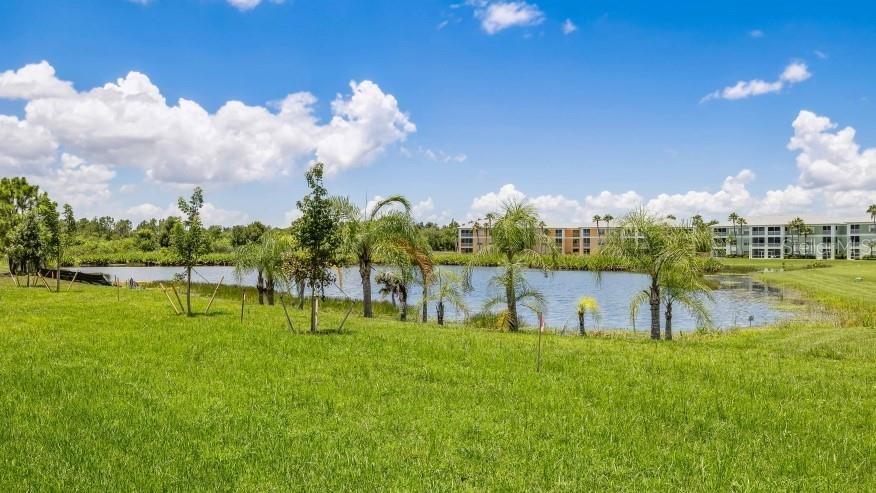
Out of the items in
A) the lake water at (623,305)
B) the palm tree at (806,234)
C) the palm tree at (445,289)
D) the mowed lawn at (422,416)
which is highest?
the palm tree at (806,234)

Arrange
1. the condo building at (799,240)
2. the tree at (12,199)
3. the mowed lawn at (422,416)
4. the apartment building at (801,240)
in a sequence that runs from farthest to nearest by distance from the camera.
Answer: the apartment building at (801,240), the condo building at (799,240), the tree at (12,199), the mowed lawn at (422,416)

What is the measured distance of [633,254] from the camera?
73.2 feet

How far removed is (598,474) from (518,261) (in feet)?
53.7

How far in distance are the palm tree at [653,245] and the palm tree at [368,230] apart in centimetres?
994

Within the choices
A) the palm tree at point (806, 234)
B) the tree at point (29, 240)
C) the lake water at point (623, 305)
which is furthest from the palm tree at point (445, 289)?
the palm tree at point (806, 234)

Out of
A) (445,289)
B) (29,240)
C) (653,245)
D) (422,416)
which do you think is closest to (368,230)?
(445,289)

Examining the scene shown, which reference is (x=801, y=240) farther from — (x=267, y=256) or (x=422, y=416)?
(x=422, y=416)

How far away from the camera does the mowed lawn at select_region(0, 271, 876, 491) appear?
7.21m

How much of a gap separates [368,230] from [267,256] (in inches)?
300

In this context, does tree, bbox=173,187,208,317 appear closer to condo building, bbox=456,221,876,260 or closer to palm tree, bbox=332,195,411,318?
palm tree, bbox=332,195,411,318

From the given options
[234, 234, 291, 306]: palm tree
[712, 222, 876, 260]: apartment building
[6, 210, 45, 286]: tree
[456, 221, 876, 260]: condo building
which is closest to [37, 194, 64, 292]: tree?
[6, 210, 45, 286]: tree

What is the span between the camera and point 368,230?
1078 inches

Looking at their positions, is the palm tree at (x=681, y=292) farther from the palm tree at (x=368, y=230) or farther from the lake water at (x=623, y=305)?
the palm tree at (x=368, y=230)

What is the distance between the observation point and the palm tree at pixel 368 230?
27266mm
